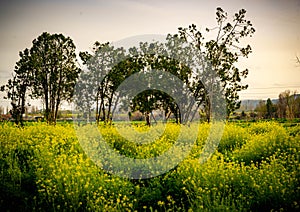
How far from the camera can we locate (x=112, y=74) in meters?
29.9

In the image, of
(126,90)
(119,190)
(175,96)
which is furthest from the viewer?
(126,90)

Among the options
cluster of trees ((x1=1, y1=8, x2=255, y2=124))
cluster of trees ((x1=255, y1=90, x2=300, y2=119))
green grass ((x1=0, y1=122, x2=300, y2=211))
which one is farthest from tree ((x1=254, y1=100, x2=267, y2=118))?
green grass ((x1=0, y1=122, x2=300, y2=211))

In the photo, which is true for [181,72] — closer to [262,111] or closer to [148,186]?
[148,186]

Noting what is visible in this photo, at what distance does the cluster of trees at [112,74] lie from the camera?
2484 cm

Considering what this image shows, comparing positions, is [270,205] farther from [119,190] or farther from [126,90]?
[126,90]

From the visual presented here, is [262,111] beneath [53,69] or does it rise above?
beneath

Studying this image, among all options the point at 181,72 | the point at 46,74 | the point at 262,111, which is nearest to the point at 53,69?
the point at 46,74

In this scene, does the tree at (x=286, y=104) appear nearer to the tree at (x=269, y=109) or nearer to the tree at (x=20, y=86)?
the tree at (x=269, y=109)

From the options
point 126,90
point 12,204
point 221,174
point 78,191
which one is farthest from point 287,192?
point 126,90

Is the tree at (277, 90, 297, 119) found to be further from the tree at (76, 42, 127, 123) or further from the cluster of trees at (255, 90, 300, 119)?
the tree at (76, 42, 127, 123)

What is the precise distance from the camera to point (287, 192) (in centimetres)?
652

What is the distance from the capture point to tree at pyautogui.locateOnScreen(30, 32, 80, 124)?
29875 millimetres

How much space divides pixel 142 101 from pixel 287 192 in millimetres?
20694

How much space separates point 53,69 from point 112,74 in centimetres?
545
